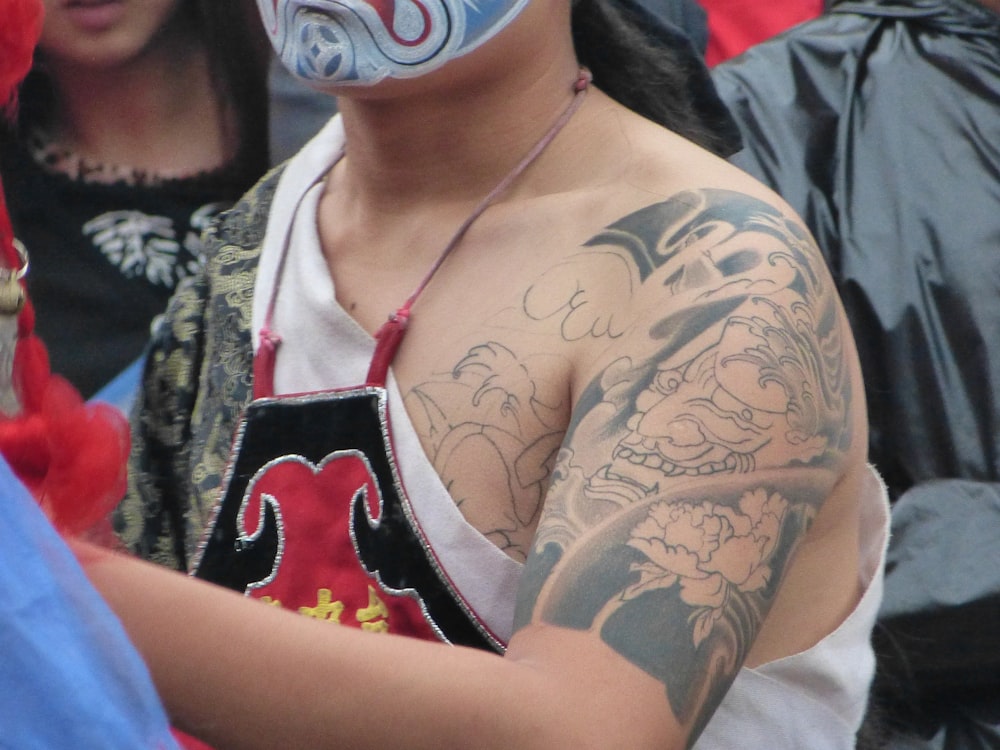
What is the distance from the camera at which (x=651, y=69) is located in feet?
5.76

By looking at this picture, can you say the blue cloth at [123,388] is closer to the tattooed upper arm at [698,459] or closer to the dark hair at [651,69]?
the dark hair at [651,69]

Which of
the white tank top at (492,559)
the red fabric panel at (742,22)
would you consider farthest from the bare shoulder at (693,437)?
the red fabric panel at (742,22)

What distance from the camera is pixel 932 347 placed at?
231cm

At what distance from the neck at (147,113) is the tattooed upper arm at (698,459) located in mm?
1413

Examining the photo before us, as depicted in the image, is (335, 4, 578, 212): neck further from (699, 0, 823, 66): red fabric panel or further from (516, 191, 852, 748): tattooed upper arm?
(699, 0, 823, 66): red fabric panel

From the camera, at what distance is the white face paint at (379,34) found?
1.49 metres

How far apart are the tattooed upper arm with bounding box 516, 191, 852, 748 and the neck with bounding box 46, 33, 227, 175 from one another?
55.6 inches

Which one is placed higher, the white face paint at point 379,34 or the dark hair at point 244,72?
the white face paint at point 379,34

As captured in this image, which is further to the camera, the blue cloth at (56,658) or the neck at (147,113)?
the neck at (147,113)

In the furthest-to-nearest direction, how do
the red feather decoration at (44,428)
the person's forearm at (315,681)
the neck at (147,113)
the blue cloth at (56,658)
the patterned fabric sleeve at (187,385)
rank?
the neck at (147,113) < the patterned fabric sleeve at (187,385) < the person's forearm at (315,681) < the red feather decoration at (44,428) < the blue cloth at (56,658)

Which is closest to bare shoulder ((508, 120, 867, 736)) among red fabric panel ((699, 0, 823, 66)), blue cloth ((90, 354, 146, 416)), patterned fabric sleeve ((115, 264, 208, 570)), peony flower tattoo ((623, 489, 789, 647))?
peony flower tattoo ((623, 489, 789, 647))

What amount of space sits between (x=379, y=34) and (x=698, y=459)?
58 cm

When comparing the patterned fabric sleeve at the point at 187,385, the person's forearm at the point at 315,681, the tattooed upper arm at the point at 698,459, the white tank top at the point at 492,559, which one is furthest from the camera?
the patterned fabric sleeve at the point at 187,385

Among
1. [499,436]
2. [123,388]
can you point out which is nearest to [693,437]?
[499,436]
